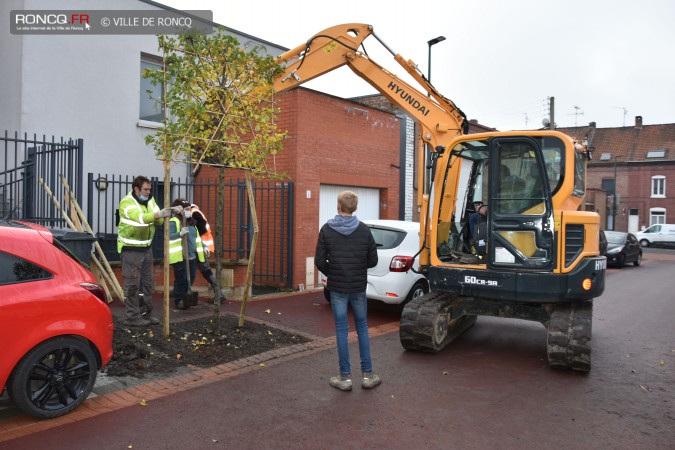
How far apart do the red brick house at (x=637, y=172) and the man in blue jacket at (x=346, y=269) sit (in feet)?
147

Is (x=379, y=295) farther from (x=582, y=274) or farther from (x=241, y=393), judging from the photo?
(x=241, y=393)

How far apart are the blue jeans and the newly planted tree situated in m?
2.19

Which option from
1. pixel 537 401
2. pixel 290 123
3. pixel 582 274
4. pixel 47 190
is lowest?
pixel 537 401

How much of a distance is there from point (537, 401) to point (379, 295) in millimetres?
3690

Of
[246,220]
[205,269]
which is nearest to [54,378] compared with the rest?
[205,269]

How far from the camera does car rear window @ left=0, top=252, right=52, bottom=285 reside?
412 cm

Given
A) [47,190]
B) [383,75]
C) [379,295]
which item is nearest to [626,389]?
[379,295]

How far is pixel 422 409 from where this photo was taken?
4.75 meters

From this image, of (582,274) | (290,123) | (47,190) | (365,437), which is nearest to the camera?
(365,437)

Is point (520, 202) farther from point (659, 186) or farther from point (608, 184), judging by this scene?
point (608, 184)

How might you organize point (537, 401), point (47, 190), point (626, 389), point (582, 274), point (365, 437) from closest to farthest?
point (365, 437) < point (537, 401) < point (626, 389) < point (582, 274) < point (47, 190)

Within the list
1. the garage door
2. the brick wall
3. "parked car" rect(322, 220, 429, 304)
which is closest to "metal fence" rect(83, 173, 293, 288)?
the brick wall

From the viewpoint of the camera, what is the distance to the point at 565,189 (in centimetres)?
618

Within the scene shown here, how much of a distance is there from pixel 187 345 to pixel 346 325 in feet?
7.43
